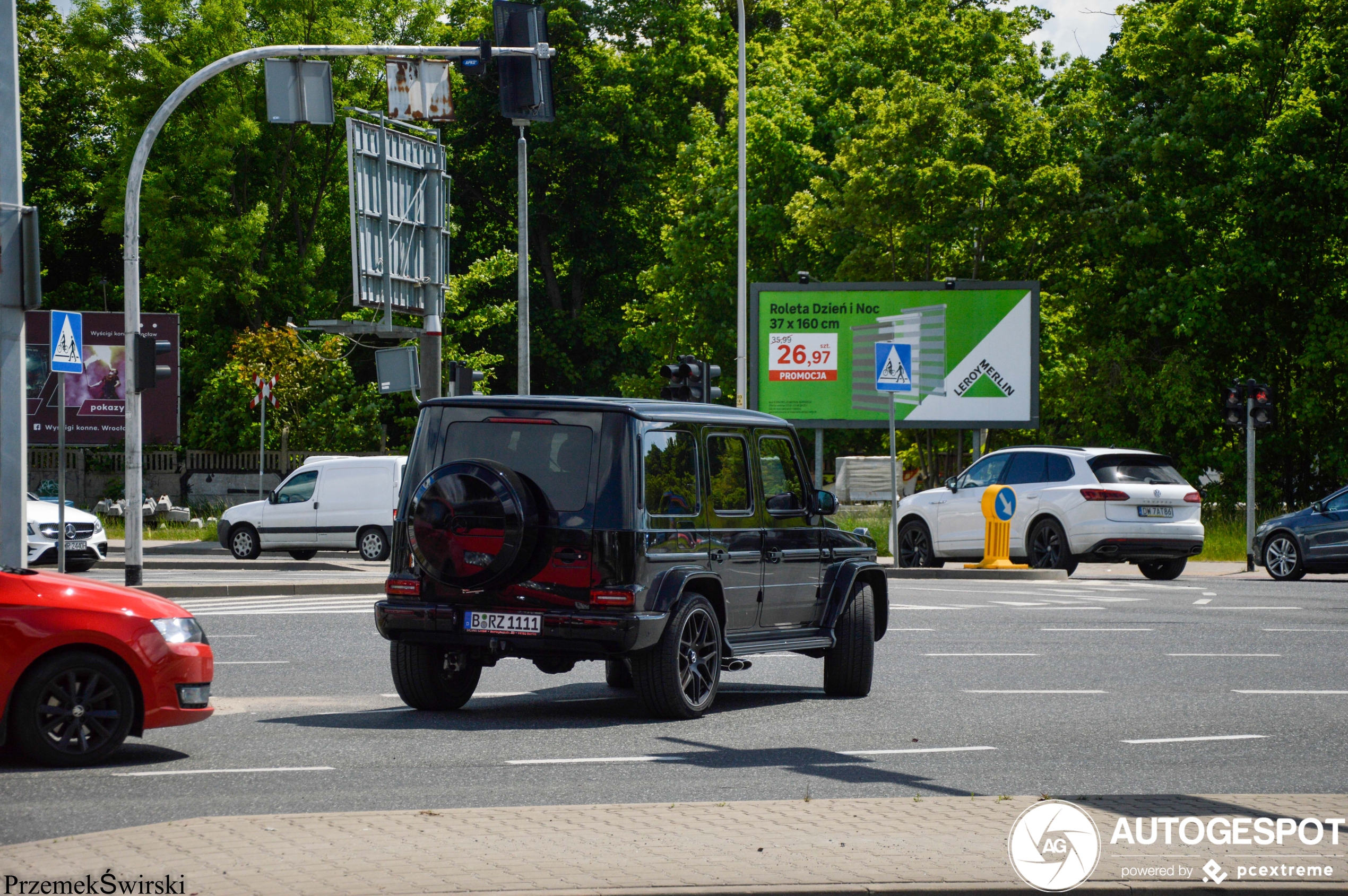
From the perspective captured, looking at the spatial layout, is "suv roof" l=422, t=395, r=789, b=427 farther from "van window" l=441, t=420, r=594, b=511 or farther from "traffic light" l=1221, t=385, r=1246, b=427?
"traffic light" l=1221, t=385, r=1246, b=427

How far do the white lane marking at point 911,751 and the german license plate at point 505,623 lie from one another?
2.00 m

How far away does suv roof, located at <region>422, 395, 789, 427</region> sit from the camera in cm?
1028

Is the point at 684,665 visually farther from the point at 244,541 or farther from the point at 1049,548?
the point at 244,541

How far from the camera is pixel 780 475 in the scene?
38.5 ft

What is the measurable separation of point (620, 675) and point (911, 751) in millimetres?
3706

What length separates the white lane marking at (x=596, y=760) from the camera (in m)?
8.73

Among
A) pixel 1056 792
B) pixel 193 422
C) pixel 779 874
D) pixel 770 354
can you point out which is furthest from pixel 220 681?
pixel 193 422

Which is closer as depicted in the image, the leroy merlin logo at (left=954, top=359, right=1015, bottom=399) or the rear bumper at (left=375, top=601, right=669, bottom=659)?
the rear bumper at (left=375, top=601, right=669, bottom=659)

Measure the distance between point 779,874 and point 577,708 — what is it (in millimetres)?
5598

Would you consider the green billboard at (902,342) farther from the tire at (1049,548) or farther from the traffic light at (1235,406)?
the tire at (1049,548)

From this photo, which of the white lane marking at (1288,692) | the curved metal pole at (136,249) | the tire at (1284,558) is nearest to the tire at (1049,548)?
the tire at (1284,558)

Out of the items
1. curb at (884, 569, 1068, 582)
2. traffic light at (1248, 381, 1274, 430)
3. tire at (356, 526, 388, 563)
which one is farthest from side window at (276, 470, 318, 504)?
traffic light at (1248, 381, 1274, 430)

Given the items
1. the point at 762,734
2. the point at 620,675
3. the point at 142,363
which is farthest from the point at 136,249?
the point at 762,734

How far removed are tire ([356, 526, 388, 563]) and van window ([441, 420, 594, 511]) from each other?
20300 millimetres
